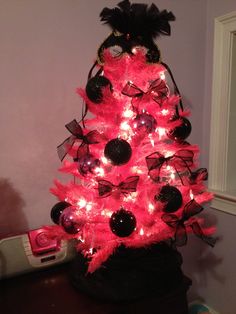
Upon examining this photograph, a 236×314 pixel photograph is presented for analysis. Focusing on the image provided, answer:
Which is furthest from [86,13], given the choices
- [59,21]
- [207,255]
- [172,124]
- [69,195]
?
[207,255]

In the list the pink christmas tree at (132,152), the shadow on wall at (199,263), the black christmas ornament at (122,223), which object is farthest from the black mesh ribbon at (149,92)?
the shadow on wall at (199,263)

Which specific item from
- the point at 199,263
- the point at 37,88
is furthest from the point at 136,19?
the point at 199,263

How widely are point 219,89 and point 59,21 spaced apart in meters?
0.81

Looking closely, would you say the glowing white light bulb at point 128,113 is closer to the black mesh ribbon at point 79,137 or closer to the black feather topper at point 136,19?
the black mesh ribbon at point 79,137

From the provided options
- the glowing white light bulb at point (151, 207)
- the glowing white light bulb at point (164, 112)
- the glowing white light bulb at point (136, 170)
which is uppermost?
the glowing white light bulb at point (164, 112)

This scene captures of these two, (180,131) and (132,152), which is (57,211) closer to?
(132,152)

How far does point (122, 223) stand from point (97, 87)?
392mm

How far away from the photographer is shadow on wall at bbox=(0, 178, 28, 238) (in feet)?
3.54

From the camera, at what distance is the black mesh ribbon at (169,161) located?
0.83m

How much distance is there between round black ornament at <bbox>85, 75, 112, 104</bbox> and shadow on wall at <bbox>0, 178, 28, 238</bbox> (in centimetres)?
50

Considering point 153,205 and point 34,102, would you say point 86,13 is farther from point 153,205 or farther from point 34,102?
point 153,205

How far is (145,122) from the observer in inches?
32.1

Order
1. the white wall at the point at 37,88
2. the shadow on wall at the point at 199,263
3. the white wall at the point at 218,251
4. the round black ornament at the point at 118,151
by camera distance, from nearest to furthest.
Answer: the round black ornament at the point at 118,151, the white wall at the point at 37,88, the white wall at the point at 218,251, the shadow on wall at the point at 199,263

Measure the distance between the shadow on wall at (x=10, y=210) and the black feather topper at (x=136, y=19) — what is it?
685 mm
